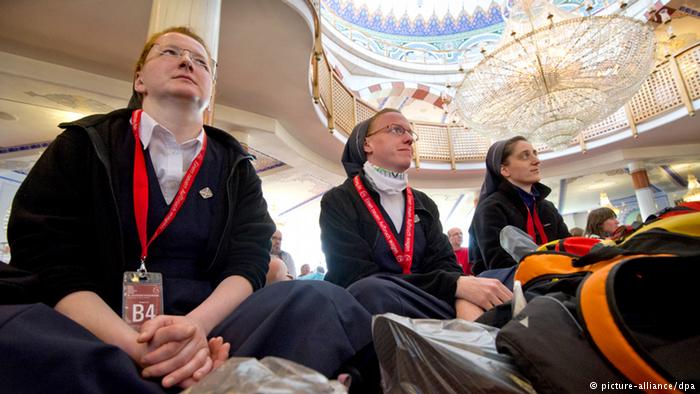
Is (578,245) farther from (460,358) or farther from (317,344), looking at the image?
(317,344)

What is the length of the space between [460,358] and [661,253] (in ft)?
2.03

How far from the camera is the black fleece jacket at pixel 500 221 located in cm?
221

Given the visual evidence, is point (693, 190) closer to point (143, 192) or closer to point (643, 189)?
point (643, 189)

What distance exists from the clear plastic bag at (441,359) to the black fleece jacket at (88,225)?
1.83 feet

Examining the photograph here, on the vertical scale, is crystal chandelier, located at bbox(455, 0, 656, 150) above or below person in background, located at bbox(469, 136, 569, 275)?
above

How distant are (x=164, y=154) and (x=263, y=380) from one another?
975 mm

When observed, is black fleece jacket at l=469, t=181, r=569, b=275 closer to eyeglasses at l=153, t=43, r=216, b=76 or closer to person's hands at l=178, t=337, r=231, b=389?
person's hands at l=178, t=337, r=231, b=389

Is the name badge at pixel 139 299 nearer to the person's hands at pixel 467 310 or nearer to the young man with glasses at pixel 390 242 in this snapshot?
the young man with glasses at pixel 390 242

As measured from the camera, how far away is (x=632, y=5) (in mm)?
8844

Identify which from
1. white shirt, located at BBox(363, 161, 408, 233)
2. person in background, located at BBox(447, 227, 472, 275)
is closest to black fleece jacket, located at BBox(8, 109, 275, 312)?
white shirt, located at BBox(363, 161, 408, 233)

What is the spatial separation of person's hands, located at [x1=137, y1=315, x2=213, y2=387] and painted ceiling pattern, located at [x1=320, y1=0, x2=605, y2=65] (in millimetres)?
12402

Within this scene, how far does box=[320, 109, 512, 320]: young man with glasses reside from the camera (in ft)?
4.45

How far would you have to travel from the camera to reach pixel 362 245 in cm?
171

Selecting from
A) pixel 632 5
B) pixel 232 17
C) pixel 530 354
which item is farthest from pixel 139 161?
pixel 632 5
